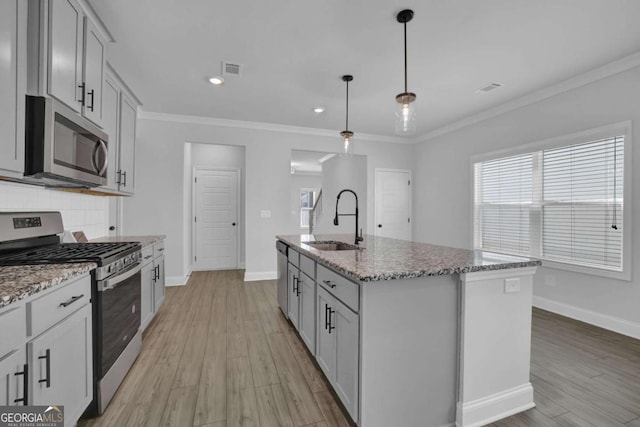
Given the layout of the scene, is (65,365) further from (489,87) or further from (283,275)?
(489,87)

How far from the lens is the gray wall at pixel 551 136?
282cm

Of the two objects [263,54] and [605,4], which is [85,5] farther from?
[605,4]

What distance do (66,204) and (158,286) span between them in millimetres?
1127

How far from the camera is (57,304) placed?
4.18 feet

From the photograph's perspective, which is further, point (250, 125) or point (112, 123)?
point (250, 125)

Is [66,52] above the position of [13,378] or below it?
A: above

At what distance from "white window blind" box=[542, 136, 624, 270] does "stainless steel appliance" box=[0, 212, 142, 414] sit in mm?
4377

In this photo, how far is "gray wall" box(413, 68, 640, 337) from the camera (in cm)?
282

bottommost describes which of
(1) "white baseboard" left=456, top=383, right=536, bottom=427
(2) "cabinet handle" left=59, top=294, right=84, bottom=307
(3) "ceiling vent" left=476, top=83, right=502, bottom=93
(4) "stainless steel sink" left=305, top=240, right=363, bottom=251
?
(1) "white baseboard" left=456, top=383, right=536, bottom=427

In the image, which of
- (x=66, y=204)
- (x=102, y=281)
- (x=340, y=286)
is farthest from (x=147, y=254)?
(x=340, y=286)

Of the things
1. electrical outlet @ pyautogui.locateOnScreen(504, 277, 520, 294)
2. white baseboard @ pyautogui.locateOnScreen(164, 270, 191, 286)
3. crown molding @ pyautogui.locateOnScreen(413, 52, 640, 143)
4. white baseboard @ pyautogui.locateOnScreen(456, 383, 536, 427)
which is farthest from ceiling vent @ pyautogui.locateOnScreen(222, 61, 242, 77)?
crown molding @ pyautogui.locateOnScreen(413, 52, 640, 143)

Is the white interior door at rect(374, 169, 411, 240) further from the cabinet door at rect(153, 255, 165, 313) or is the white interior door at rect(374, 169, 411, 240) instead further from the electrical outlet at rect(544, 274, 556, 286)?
the cabinet door at rect(153, 255, 165, 313)

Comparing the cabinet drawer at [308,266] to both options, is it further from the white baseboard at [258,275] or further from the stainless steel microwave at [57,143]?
the white baseboard at [258,275]

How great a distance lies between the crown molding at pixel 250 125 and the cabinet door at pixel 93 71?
7.62 ft
